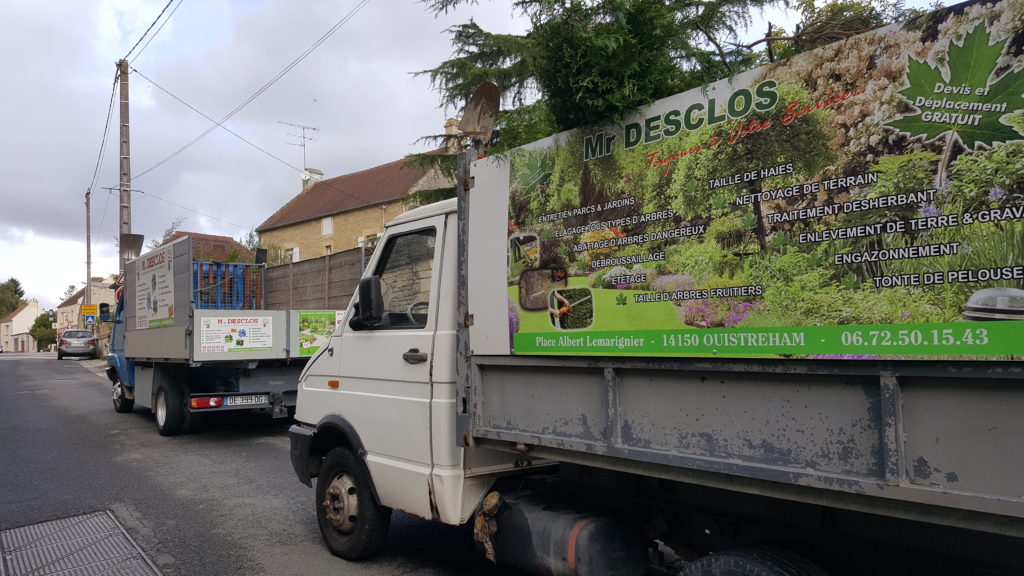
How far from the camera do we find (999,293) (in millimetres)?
1921

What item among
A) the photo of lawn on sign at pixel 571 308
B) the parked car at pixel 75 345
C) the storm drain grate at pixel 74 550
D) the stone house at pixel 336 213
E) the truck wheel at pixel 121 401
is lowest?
the storm drain grate at pixel 74 550

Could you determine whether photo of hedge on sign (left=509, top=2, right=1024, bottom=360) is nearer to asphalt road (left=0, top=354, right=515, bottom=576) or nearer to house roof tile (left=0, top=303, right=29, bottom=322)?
asphalt road (left=0, top=354, right=515, bottom=576)

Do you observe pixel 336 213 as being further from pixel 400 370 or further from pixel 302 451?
pixel 400 370

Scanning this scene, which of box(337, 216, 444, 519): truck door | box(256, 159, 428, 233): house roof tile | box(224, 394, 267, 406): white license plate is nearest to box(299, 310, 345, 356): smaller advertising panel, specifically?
box(224, 394, 267, 406): white license plate

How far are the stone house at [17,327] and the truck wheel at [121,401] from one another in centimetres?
9631

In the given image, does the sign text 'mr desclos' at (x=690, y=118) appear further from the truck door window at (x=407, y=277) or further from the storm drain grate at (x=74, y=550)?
the storm drain grate at (x=74, y=550)

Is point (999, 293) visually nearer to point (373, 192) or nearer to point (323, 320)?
point (323, 320)

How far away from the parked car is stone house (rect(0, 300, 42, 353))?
6457 centimetres

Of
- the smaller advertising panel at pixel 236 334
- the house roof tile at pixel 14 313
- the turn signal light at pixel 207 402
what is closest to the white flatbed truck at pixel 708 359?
the smaller advertising panel at pixel 236 334

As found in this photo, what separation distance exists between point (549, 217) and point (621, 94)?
2.17 ft

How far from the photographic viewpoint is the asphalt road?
15.8 ft

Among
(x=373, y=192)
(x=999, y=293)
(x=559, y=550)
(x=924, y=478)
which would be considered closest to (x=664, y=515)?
(x=559, y=550)

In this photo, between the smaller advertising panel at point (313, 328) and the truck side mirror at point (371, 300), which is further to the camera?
the smaller advertising panel at point (313, 328)

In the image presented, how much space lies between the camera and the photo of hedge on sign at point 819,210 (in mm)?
1977
